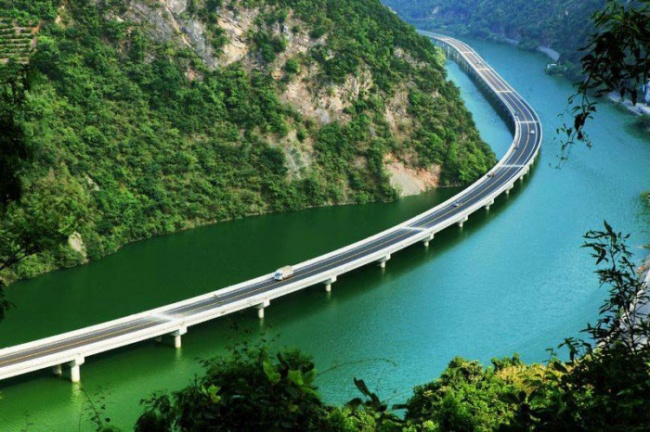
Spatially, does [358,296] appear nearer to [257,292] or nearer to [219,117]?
[257,292]

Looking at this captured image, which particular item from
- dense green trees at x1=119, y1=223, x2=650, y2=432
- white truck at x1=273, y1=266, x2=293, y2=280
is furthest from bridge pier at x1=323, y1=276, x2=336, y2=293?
dense green trees at x1=119, y1=223, x2=650, y2=432

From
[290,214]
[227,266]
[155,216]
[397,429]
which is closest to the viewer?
[397,429]

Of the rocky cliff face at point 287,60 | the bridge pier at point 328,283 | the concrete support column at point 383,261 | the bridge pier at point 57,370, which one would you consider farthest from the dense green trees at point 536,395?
the rocky cliff face at point 287,60

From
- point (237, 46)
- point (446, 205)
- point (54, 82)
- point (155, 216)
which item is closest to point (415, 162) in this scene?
point (446, 205)

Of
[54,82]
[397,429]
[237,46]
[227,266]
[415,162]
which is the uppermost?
[237,46]

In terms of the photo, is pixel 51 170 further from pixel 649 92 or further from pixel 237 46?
pixel 649 92

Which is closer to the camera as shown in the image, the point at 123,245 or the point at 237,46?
the point at 123,245

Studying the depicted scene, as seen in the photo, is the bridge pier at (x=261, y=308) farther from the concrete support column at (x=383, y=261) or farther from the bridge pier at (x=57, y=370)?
the bridge pier at (x=57, y=370)
